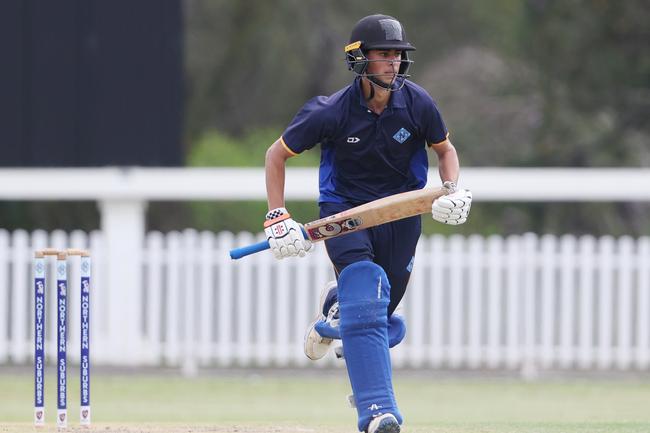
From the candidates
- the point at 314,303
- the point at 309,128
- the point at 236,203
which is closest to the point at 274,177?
the point at 309,128

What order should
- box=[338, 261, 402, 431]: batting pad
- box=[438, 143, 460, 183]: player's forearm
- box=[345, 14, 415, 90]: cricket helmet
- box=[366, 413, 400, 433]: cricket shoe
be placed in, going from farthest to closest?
box=[438, 143, 460, 183]: player's forearm < box=[345, 14, 415, 90]: cricket helmet < box=[338, 261, 402, 431]: batting pad < box=[366, 413, 400, 433]: cricket shoe

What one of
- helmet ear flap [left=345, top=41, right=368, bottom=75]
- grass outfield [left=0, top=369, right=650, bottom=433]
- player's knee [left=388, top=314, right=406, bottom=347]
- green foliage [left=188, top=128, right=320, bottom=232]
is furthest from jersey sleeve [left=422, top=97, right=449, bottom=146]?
green foliage [left=188, top=128, right=320, bottom=232]

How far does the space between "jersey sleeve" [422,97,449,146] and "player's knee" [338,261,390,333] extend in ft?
2.40

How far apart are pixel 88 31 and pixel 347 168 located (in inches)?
266

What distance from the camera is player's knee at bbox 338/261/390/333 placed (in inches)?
240

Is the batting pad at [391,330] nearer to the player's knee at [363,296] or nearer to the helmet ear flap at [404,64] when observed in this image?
the player's knee at [363,296]

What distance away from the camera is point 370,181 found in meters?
6.48

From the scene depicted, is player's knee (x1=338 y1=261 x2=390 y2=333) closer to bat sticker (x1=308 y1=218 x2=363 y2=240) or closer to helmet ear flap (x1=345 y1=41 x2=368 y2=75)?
bat sticker (x1=308 y1=218 x2=363 y2=240)

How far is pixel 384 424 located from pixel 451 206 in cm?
102

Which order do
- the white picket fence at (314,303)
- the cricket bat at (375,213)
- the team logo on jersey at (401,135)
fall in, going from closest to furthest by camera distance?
the cricket bat at (375,213), the team logo on jersey at (401,135), the white picket fence at (314,303)

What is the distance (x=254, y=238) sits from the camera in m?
12.4

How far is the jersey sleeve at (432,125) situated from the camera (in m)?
6.42

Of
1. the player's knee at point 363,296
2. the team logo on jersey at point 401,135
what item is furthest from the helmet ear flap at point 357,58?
the player's knee at point 363,296

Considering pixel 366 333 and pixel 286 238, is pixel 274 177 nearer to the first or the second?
pixel 286 238
